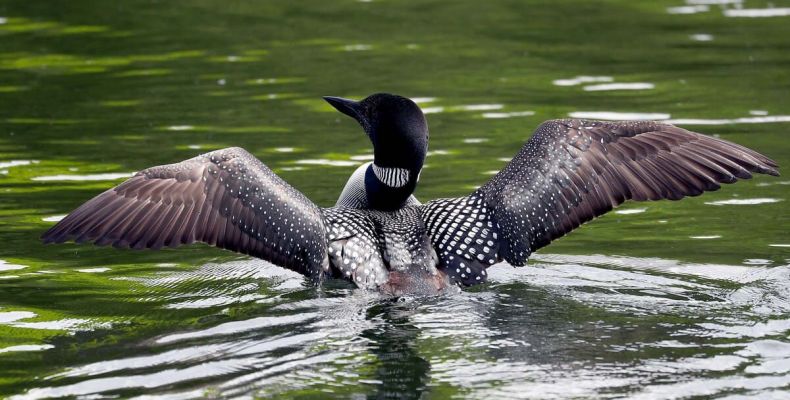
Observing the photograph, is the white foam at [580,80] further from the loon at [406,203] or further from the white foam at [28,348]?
the white foam at [28,348]

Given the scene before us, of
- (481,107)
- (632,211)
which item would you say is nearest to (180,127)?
(481,107)

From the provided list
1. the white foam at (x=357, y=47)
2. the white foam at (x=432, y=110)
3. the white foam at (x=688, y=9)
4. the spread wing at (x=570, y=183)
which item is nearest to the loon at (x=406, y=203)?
the spread wing at (x=570, y=183)

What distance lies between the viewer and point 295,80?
11.4 meters

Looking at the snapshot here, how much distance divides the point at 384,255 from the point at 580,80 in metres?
5.15

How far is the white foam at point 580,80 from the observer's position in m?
11.0

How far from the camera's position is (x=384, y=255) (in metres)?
6.32

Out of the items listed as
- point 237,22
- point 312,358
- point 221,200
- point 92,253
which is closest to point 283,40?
point 237,22

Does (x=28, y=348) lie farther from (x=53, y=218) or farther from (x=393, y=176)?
(x=53, y=218)

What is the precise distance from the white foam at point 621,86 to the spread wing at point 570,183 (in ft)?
13.6

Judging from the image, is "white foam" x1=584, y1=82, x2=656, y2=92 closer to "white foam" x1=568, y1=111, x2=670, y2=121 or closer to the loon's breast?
"white foam" x1=568, y1=111, x2=670, y2=121

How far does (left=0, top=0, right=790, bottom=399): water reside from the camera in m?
5.12

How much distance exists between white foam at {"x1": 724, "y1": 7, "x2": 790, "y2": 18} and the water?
47 mm

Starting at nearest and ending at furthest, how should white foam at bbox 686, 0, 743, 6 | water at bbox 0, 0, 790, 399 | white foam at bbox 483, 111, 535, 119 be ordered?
1. water at bbox 0, 0, 790, 399
2. white foam at bbox 483, 111, 535, 119
3. white foam at bbox 686, 0, 743, 6

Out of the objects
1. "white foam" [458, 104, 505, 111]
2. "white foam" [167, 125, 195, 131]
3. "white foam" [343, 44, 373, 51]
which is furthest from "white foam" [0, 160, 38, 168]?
"white foam" [343, 44, 373, 51]
